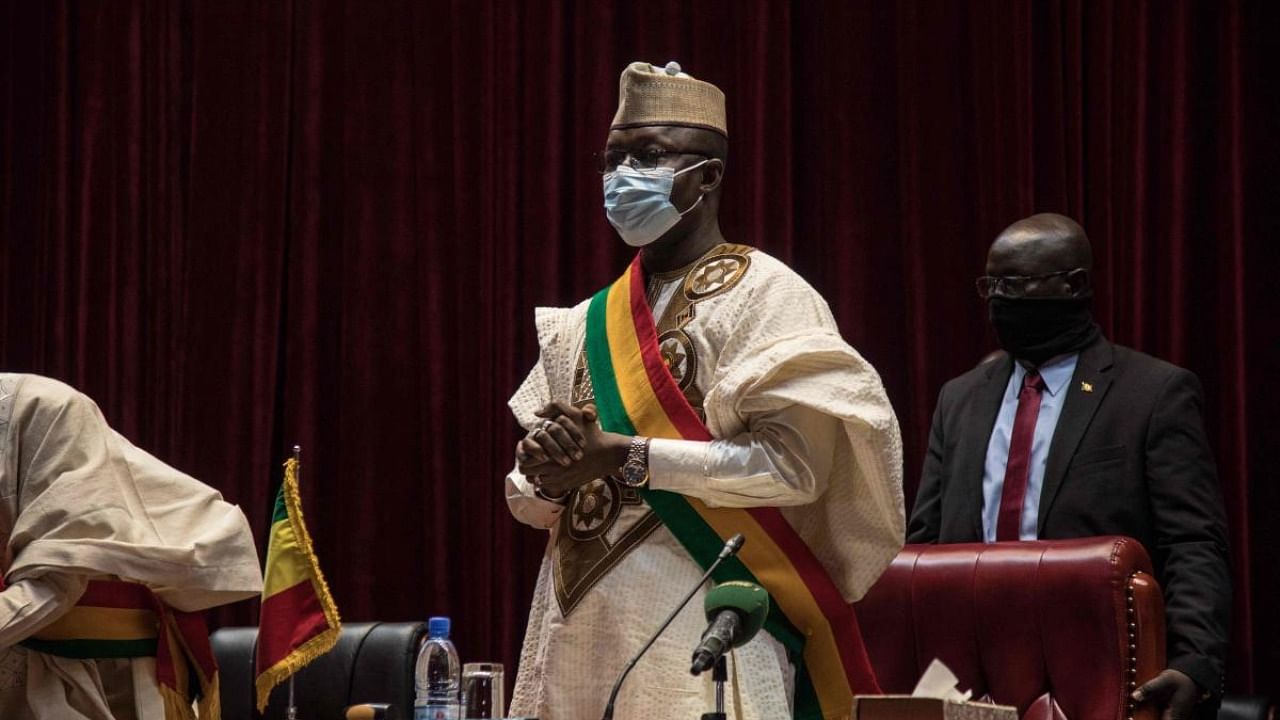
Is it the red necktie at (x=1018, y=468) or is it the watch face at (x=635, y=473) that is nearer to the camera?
the watch face at (x=635, y=473)

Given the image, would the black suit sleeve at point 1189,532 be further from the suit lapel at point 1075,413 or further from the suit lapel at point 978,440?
the suit lapel at point 978,440

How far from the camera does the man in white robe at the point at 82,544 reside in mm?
3584

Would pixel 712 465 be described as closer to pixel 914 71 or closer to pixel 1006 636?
pixel 1006 636

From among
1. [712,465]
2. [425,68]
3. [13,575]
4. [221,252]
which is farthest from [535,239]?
[712,465]

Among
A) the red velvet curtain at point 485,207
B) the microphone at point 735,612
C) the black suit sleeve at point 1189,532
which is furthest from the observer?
the red velvet curtain at point 485,207

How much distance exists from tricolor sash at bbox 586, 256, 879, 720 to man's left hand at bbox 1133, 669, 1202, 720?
75 cm

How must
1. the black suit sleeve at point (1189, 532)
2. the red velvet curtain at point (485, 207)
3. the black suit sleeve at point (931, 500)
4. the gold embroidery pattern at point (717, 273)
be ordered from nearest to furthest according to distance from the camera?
the gold embroidery pattern at point (717, 273)
the black suit sleeve at point (1189, 532)
the black suit sleeve at point (931, 500)
the red velvet curtain at point (485, 207)

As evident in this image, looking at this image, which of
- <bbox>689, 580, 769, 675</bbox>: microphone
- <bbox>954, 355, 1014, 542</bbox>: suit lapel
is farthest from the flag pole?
<bbox>689, 580, 769, 675</bbox>: microphone

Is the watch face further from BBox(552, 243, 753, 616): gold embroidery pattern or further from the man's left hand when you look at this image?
the man's left hand

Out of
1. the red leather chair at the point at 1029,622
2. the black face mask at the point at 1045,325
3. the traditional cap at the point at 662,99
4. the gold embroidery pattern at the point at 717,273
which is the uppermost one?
the traditional cap at the point at 662,99

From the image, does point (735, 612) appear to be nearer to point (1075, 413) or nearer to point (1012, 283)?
point (1075, 413)

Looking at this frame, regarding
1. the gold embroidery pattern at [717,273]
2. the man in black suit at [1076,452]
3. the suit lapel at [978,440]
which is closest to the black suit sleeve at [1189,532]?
the man in black suit at [1076,452]

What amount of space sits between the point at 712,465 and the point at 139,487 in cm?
159

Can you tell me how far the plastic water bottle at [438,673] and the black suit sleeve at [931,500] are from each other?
3.61ft
